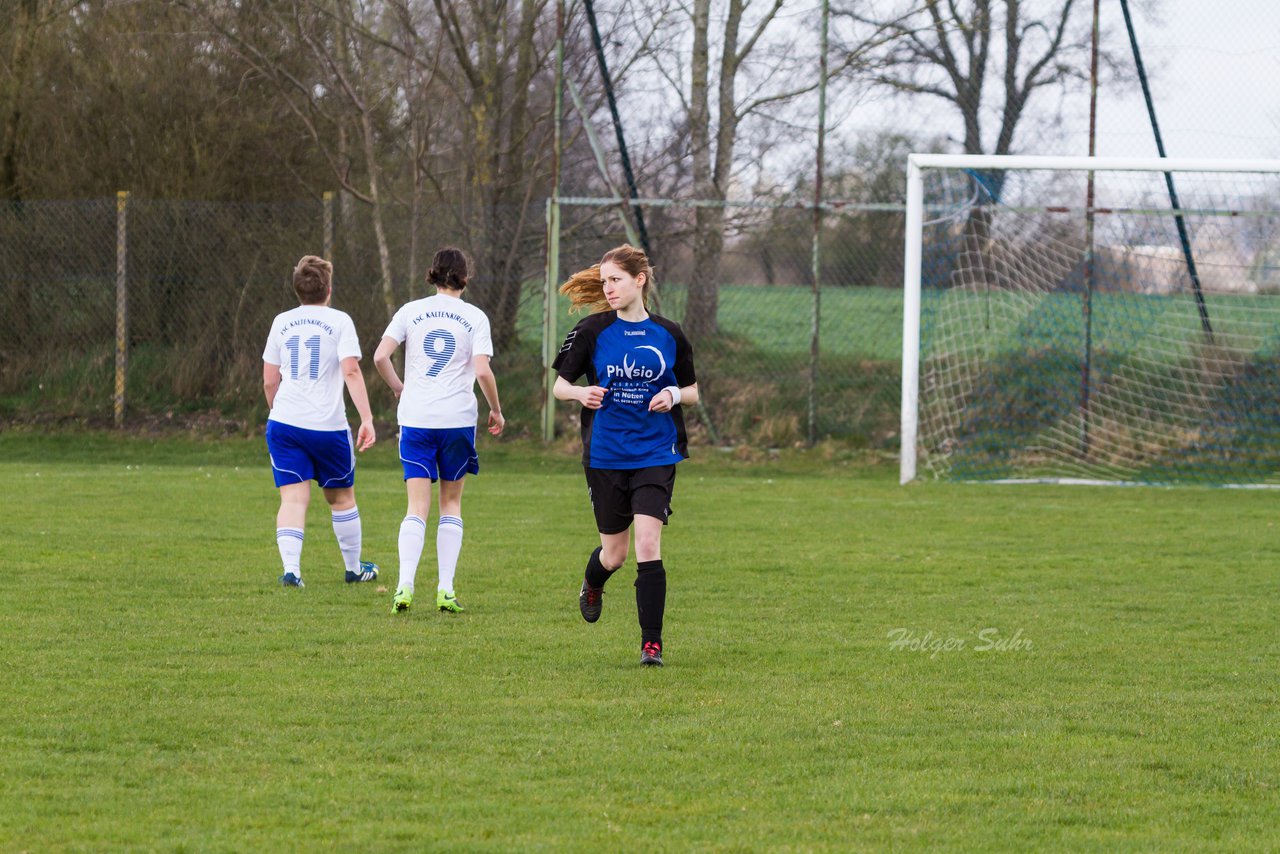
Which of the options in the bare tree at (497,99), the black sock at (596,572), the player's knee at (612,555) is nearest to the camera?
the player's knee at (612,555)

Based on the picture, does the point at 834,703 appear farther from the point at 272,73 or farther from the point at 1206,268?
the point at 272,73

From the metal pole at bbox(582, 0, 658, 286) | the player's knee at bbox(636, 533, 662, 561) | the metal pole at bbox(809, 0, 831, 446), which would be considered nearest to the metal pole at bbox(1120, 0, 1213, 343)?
the metal pole at bbox(809, 0, 831, 446)

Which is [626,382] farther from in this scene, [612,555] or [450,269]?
[450,269]

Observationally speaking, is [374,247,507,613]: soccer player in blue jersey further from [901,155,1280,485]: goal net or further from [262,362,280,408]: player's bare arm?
[901,155,1280,485]: goal net

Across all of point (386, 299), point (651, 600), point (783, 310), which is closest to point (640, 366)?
point (651, 600)

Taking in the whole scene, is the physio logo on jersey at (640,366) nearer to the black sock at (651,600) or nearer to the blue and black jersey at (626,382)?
the blue and black jersey at (626,382)

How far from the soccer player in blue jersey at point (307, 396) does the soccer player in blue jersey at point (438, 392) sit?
49 cm

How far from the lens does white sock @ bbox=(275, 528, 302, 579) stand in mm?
8078

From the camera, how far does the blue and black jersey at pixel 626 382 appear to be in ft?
20.6

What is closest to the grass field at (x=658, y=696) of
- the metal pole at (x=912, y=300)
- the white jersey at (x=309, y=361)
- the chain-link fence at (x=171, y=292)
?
the white jersey at (x=309, y=361)

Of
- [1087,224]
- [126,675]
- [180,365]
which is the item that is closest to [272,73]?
[180,365]

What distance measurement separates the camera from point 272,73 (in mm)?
18562

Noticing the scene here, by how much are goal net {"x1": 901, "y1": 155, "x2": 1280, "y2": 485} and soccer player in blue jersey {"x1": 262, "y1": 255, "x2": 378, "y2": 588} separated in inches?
325

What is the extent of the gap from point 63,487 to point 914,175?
26.7ft
